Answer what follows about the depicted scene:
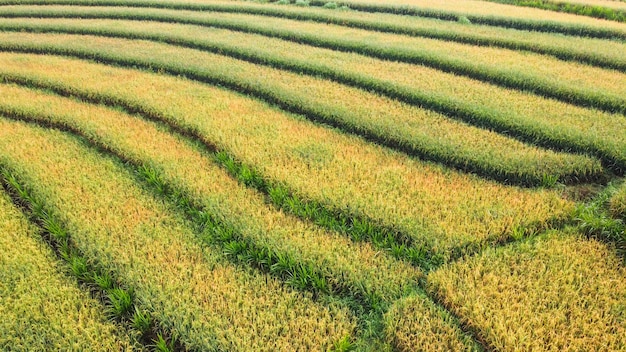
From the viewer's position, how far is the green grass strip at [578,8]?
12070 millimetres

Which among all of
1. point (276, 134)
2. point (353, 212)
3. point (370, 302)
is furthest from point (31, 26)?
point (370, 302)

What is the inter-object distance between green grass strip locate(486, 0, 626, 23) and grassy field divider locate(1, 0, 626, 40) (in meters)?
2.36

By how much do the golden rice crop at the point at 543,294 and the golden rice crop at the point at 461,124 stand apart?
1441 millimetres

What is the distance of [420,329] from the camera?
3.10 meters

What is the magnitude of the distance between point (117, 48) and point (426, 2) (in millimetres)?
8608

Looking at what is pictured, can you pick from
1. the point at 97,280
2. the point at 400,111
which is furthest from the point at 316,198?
the point at 400,111

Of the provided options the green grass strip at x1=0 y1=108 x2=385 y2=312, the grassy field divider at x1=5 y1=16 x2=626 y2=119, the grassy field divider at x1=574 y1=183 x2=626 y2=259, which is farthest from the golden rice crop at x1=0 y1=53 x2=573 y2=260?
the grassy field divider at x1=5 y1=16 x2=626 y2=119

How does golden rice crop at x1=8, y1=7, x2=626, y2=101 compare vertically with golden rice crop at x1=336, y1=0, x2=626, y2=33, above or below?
below

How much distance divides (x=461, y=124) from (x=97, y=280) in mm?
4589

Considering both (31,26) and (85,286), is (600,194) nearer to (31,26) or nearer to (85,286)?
(85,286)

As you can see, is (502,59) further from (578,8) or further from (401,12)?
(578,8)

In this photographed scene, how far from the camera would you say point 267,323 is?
3.27 m

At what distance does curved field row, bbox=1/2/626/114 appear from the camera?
22.9 feet

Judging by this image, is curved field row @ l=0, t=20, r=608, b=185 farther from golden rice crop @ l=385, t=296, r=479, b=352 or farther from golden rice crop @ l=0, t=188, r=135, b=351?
golden rice crop @ l=0, t=188, r=135, b=351
